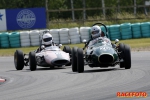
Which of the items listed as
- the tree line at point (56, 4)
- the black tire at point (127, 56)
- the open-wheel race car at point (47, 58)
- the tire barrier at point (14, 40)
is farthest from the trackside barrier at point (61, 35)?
the tree line at point (56, 4)

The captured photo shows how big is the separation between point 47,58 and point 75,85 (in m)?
5.79

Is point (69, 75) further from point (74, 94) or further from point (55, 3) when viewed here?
point (55, 3)

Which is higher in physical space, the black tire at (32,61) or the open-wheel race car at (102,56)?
the open-wheel race car at (102,56)

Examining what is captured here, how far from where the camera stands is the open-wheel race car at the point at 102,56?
15.5 m

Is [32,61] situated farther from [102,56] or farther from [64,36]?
[64,36]

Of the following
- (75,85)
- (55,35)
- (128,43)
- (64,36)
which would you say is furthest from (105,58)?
(64,36)

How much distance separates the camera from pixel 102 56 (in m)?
15.5

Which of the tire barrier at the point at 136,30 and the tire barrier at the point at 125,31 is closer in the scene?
the tire barrier at the point at 125,31

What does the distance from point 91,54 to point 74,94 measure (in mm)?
5049

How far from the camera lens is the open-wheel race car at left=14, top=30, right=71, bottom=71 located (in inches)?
710

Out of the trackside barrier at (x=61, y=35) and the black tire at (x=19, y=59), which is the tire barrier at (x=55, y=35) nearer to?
the trackside barrier at (x=61, y=35)

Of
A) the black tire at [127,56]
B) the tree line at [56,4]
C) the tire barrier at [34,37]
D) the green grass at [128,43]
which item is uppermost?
the tree line at [56,4]

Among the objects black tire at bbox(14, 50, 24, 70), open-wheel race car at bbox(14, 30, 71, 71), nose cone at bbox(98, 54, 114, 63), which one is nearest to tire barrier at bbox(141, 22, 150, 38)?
open-wheel race car at bbox(14, 30, 71, 71)

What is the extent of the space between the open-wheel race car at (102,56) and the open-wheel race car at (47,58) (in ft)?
4.41
